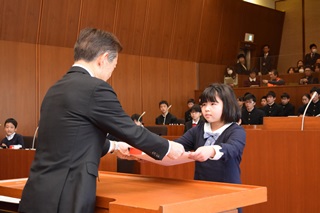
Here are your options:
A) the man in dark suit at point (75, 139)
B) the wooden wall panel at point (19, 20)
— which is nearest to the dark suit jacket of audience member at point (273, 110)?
the wooden wall panel at point (19, 20)

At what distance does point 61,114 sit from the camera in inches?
92.0

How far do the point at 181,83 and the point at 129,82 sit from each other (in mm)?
1938

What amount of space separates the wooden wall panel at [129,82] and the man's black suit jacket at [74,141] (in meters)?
10.2

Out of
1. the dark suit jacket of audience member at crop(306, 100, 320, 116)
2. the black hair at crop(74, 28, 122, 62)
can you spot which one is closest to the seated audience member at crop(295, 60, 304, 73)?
the dark suit jacket of audience member at crop(306, 100, 320, 116)

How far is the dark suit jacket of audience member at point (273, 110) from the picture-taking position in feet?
37.1

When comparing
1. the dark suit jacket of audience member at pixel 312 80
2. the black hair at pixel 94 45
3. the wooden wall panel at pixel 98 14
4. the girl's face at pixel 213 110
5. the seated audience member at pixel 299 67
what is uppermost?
the wooden wall panel at pixel 98 14

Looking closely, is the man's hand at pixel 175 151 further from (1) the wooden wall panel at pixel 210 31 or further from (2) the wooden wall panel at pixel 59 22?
(1) the wooden wall panel at pixel 210 31

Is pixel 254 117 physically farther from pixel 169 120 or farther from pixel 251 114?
pixel 169 120

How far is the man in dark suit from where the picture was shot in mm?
2262

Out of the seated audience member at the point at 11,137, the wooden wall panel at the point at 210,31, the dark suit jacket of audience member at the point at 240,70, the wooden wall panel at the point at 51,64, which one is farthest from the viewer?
A: the wooden wall panel at the point at 210,31

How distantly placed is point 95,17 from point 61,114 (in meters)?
9.62

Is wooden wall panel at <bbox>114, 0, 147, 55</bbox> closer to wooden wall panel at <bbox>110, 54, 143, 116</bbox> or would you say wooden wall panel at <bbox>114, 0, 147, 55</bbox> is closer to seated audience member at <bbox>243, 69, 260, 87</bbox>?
wooden wall panel at <bbox>110, 54, 143, 116</bbox>

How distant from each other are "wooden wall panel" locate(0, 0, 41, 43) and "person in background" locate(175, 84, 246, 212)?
797 centimetres

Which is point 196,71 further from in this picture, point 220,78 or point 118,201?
point 118,201
